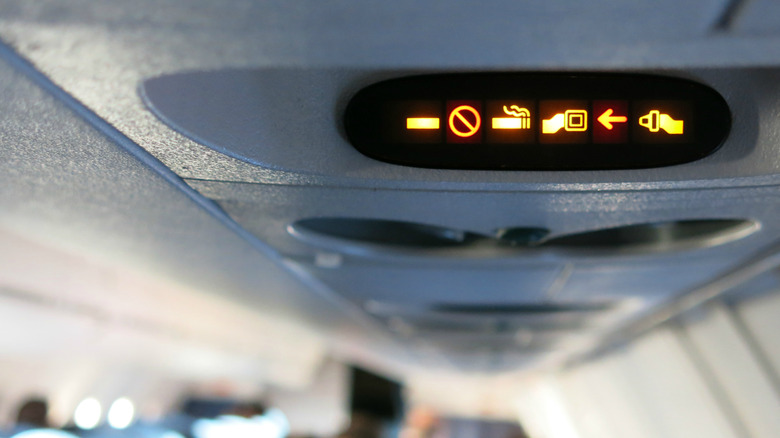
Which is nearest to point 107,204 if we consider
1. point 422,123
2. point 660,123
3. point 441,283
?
point 422,123

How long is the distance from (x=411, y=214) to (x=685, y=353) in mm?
3076

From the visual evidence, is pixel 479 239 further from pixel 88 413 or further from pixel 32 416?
pixel 88 413

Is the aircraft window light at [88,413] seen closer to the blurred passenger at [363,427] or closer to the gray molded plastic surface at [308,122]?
the blurred passenger at [363,427]

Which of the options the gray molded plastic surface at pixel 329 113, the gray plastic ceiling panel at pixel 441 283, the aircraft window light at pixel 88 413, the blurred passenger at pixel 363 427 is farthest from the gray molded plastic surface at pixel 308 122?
the aircraft window light at pixel 88 413

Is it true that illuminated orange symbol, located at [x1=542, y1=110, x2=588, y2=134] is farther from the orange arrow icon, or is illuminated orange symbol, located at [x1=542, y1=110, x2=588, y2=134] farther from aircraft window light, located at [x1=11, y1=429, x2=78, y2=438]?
aircraft window light, located at [x1=11, y1=429, x2=78, y2=438]

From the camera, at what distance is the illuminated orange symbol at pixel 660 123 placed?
1074mm

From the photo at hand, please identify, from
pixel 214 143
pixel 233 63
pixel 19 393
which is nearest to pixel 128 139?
pixel 214 143

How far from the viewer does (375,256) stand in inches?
82.6

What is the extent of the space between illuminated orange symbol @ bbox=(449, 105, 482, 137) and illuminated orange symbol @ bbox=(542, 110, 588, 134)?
12cm

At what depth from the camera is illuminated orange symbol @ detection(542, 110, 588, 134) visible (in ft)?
3.52

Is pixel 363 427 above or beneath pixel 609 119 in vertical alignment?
beneath

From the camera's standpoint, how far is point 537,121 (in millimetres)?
1076

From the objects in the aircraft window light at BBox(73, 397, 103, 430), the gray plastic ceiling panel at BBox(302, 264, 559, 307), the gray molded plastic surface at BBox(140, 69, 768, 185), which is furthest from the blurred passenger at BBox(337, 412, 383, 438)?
the aircraft window light at BBox(73, 397, 103, 430)

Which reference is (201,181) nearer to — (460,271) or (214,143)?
(214,143)
